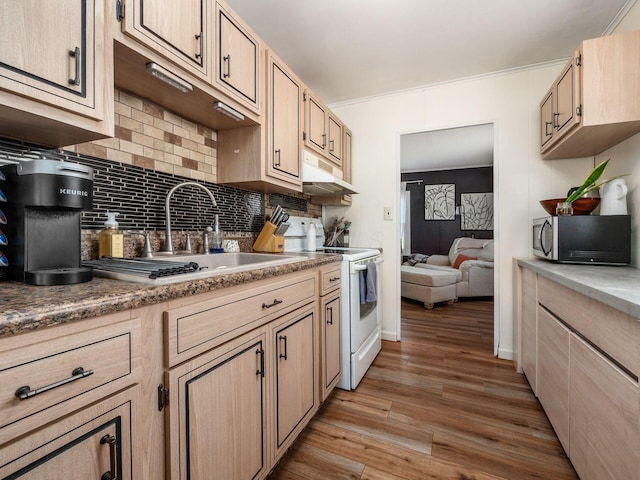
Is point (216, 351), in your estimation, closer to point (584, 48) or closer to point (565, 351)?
point (565, 351)

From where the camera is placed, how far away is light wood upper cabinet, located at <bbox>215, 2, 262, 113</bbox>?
4.54ft

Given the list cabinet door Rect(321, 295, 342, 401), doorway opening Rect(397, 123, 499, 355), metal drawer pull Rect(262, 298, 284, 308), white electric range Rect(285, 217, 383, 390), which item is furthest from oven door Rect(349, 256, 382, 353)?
doorway opening Rect(397, 123, 499, 355)

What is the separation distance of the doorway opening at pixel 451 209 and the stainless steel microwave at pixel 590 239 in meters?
2.46

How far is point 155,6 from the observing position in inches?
42.8

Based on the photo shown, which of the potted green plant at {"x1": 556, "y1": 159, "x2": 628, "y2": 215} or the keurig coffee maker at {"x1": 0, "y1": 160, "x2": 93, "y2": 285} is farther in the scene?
the potted green plant at {"x1": 556, "y1": 159, "x2": 628, "y2": 215}

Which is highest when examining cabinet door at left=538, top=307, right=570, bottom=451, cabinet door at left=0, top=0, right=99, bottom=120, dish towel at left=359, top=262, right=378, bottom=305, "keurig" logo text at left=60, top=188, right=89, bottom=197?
cabinet door at left=0, top=0, right=99, bottom=120

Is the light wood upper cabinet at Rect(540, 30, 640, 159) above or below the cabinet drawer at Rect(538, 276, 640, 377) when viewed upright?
above

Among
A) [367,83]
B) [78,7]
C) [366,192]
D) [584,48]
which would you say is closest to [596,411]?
[584,48]

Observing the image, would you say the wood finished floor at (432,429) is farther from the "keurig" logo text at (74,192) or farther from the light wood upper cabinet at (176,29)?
the light wood upper cabinet at (176,29)

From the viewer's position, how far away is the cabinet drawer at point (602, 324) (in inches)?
33.2

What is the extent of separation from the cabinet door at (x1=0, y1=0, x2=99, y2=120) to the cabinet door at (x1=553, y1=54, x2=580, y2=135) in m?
2.20

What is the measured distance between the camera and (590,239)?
172 cm

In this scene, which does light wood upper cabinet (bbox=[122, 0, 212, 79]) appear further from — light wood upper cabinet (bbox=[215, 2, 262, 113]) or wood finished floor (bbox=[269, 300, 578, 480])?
wood finished floor (bbox=[269, 300, 578, 480])

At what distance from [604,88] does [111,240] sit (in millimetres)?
2429
